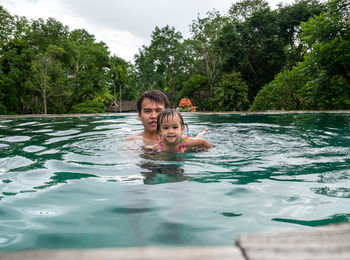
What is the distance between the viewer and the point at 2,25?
72.2ft

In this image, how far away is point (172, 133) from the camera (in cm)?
359

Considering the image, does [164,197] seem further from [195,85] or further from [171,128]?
[195,85]

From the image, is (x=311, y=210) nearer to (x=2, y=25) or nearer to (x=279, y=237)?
(x=279, y=237)

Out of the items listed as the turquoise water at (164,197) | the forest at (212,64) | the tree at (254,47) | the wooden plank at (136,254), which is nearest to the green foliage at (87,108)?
the forest at (212,64)

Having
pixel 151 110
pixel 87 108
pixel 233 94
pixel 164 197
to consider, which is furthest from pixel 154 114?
pixel 87 108

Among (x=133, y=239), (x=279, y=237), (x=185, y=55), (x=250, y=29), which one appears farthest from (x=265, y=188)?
(x=185, y=55)

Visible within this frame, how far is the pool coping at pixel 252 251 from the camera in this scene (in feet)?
2.10

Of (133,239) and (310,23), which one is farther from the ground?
(310,23)

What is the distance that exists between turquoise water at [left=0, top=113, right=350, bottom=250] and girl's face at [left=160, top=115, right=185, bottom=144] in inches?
9.9

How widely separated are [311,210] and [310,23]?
38.7 feet

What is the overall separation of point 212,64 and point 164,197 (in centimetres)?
2875

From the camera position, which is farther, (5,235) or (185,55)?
(185,55)

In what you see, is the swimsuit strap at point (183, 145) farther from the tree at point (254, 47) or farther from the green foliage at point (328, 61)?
the tree at point (254, 47)

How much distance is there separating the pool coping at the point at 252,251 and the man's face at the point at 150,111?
3.75 m
